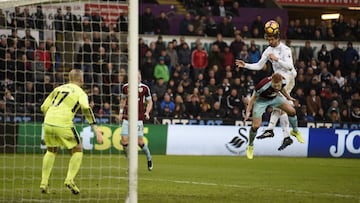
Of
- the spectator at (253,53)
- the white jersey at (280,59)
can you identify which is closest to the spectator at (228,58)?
the spectator at (253,53)

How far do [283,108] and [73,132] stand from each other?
4566mm

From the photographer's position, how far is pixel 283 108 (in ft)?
52.5

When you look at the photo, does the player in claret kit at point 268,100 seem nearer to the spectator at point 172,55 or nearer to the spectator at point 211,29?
the spectator at point 172,55

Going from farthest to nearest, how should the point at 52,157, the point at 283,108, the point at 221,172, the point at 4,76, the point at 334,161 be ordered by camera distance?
the point at 334,161
the point at 4,76
the point at 221,172
the point at 283,108
the point at 52,157

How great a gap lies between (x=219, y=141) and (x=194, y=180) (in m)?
8.41

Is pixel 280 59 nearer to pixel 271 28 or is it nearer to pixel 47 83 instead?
pixel 271 28

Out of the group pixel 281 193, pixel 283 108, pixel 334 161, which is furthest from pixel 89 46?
pixel 334 161

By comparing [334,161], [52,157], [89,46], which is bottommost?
[334,161]

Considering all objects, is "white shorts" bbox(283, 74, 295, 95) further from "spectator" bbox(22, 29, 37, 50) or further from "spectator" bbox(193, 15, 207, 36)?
"spectator" bbox(193, 15, 207, 36)

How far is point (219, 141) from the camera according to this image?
24.6 m

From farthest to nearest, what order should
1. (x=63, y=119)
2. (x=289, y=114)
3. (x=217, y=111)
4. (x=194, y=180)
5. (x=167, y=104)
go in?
(x=217, y=111)
(x=167, y=104)
(x=194, y=180)
(x=289, y=114)
(x=63, y=119)

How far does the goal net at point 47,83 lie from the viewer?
17.7 meters

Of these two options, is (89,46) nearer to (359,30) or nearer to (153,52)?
(153,52)

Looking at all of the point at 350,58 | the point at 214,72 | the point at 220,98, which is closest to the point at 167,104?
the point at 220,98
